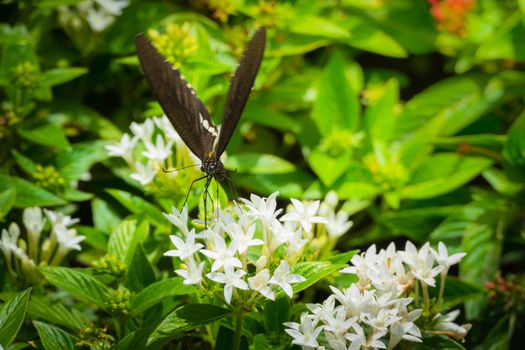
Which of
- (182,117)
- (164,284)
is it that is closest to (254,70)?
(182,117)

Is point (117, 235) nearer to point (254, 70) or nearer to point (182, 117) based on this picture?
point (182, 117)

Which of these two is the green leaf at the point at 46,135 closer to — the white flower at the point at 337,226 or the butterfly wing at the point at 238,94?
the butterfly wing at the point at 238,94

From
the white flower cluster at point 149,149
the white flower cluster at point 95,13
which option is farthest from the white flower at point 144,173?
the white flower cluster at point 95,13

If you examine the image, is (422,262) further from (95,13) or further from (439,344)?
(95,13)

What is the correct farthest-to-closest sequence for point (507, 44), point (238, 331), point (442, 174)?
point (507, 44) < point (442, 174) < point (238, 331)

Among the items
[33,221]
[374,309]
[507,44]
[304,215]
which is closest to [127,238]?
[33,221]

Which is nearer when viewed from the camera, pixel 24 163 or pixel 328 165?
pixel 24 163
